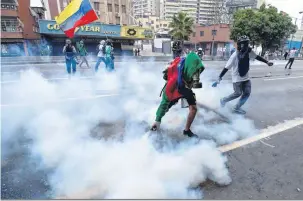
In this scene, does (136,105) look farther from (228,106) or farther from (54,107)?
(228,106)

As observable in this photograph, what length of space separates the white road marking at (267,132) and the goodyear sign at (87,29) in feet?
63.0

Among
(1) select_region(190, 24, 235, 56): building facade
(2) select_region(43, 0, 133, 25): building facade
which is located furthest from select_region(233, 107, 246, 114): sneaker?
(1) select_region(190, 24, 235, 56): building facade

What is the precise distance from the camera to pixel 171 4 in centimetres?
13262

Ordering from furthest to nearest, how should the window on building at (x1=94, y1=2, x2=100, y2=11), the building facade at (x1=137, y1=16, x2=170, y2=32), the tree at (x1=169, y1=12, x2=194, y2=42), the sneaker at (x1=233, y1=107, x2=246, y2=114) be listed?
the building facade at (x1=137, y1=16, x2=170, y2=32)
the tree at (x1=169, y1=12, x2=194, y2=42)
the window on building at (x1=94, y1=2, x2=100, y2=11)
the sneaker at (x1=233, y1=107, x2=246, y2=114)

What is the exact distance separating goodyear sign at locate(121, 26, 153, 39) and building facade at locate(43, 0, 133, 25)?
27.4ft

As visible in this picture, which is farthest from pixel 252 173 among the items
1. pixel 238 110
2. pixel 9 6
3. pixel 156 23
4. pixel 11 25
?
pixel 156 23

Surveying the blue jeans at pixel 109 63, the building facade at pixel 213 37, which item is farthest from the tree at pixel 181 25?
Result: the blue jeans at pixel 109 63

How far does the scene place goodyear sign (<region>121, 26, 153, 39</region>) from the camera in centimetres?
2620

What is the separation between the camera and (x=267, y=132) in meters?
3.89

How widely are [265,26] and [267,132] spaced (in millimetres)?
25606

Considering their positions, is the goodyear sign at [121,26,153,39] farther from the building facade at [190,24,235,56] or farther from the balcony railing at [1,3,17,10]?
the building facade at [190,24,235,56]

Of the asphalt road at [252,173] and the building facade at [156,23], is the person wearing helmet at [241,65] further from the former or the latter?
the building facade at [156,23]

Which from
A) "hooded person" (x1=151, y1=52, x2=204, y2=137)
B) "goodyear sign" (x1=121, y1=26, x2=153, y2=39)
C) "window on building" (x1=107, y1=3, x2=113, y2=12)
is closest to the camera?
"hooded person" (x1=151, y1=52, x2=204, y2=137)

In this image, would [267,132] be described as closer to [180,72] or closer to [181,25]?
[180,72]
